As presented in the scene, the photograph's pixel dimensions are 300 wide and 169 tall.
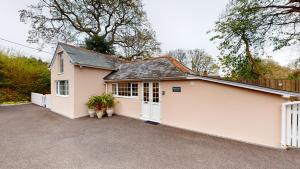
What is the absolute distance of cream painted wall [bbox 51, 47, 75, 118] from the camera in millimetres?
9732

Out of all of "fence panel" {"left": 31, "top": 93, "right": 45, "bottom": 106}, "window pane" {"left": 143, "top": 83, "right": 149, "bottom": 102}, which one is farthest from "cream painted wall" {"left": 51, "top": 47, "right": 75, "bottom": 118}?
"window pane" {"left": 143, "top": 83, "right": 149, "bottom": 102}

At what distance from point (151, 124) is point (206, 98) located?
11.6ft

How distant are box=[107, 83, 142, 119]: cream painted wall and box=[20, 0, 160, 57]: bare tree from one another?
40.7 ft

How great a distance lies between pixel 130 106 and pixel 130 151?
5123mm

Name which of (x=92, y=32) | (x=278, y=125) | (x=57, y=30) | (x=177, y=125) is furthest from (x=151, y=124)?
(x=57, y=30)

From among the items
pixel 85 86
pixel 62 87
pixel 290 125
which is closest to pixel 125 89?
pixel 85 86

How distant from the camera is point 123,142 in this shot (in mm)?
5523

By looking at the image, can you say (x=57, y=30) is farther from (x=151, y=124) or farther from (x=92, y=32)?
(x=151, y=124)

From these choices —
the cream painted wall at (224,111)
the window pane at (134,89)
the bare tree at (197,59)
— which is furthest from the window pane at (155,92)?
the bare tree at (197,59)

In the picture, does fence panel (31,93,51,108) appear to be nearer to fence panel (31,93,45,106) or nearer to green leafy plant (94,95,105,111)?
fence panel (31,93,45,106)

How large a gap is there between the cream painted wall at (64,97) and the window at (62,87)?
0.30 m

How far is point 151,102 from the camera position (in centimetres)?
863

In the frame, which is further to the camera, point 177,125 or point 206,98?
point 177,125

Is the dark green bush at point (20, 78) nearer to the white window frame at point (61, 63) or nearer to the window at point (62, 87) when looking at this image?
the window at point (62, 87)
